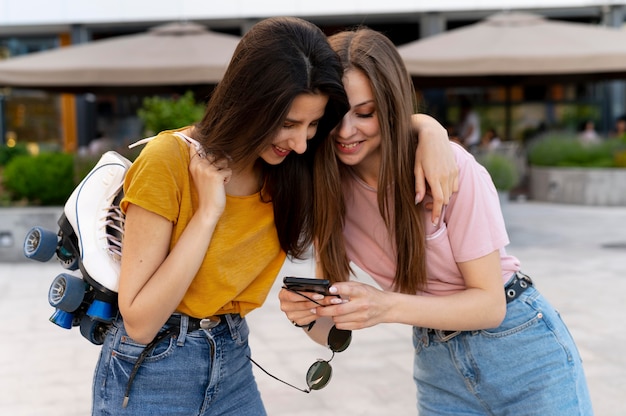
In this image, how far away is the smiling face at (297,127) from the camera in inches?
70.9

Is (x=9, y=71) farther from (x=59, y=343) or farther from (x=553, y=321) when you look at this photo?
(x=553, y=321)

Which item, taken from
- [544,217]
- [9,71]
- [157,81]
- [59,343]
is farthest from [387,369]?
[9,71]

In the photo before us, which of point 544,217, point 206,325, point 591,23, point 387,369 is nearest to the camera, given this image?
point 206,325

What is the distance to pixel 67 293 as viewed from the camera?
1.81 metres

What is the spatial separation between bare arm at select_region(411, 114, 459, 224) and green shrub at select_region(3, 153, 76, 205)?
7027 millimetres

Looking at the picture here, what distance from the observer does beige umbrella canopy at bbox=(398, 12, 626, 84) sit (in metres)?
9.61

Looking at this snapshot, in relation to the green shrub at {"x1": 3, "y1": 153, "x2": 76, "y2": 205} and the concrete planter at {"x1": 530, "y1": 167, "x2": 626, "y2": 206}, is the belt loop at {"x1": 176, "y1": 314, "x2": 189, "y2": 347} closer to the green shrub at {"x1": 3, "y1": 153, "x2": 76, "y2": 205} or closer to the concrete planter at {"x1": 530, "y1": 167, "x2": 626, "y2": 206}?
the green shrub at {"x1": 3, "y1": 153, "x2": 76, "y2": 205}

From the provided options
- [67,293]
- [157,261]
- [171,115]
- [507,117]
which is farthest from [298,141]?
[507,117]

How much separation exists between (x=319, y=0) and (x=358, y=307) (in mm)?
15281

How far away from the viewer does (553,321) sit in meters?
2.04

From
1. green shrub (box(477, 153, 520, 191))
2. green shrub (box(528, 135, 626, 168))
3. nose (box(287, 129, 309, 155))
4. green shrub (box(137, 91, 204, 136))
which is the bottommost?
green shrub (box(528, 135, 626, 168))

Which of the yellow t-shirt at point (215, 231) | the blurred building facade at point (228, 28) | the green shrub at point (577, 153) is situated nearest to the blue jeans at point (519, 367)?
the yellow t-shirt at point (215, 231)

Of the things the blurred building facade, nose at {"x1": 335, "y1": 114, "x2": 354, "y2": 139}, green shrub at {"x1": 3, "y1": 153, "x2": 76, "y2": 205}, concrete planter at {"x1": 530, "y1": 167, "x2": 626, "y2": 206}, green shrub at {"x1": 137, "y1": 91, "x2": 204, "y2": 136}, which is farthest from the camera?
the blurred building facade

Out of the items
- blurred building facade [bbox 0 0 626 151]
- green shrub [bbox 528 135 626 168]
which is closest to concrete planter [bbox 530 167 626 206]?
green shrub [bbox 528 135 626 168]
